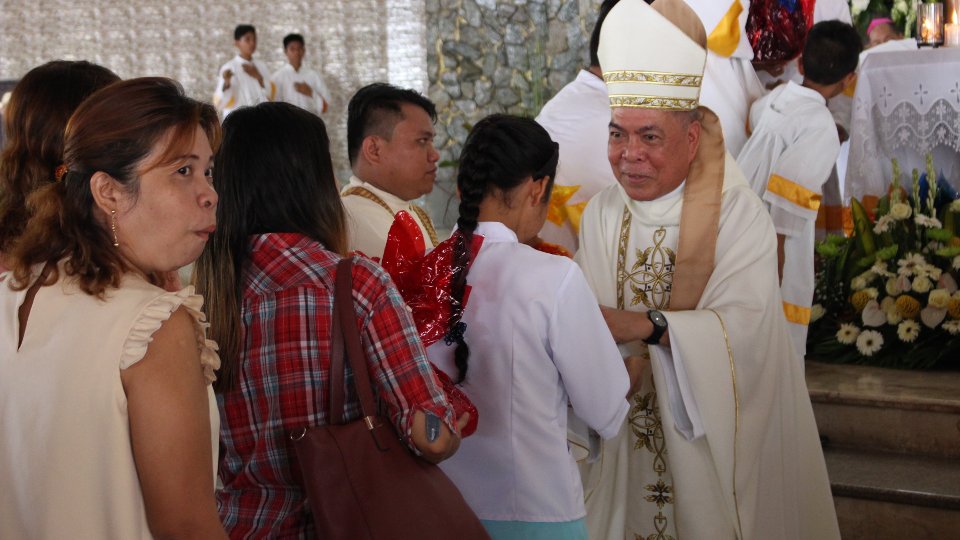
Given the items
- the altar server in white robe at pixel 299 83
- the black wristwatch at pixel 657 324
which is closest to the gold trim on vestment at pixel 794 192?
the black wristwatch at pixel 657 324

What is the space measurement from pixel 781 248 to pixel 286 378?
2.99 metres

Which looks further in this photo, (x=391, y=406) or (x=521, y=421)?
(x=521, y=421)

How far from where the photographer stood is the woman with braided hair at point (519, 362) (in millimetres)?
2115

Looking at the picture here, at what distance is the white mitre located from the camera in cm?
274

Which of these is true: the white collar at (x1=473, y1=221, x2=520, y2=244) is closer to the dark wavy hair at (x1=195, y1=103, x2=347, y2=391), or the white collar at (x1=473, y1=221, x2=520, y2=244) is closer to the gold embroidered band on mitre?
the dark wavy hair at (x1=195, y1=103, x2=347, y2=391)

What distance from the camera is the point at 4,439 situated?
146 centimetres

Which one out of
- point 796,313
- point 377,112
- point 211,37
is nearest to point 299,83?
point 211,37

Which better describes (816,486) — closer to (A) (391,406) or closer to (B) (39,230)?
(A) (391,406)

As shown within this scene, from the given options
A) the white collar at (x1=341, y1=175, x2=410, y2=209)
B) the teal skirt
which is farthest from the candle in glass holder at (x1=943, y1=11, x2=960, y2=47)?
the teal skirt

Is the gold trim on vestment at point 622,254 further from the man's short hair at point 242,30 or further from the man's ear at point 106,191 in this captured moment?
the man's short hair at point 242,30

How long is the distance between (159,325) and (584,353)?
0.96 m

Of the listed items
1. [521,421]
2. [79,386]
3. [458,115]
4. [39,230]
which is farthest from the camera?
[458,115]

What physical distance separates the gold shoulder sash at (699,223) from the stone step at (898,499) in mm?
1288

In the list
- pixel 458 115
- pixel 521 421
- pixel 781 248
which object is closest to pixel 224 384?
pixel 521 421
